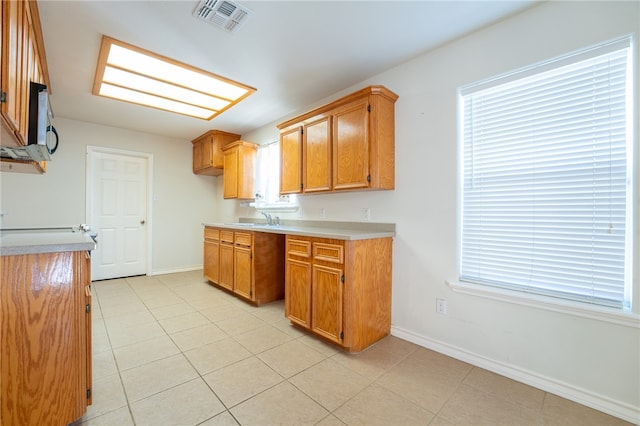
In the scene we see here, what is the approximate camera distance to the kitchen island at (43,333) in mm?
1179

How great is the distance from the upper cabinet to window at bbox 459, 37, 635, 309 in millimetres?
622

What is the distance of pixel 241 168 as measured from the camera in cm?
425

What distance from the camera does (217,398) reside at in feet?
5.35

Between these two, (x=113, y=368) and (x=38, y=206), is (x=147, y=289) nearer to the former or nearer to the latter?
(x=38, y=206)

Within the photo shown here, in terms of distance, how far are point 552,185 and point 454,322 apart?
1.20m

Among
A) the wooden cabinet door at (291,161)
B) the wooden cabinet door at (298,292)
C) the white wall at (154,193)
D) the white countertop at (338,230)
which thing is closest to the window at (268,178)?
the white countertop at (338,230)

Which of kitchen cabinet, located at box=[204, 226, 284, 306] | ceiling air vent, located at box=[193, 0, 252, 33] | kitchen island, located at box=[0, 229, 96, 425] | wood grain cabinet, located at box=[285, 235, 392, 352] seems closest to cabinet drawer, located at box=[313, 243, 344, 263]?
wood grain cabinet, located at box=[285, 235, 392, 352]

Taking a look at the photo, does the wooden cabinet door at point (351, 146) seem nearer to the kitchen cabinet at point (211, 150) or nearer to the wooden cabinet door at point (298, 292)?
the wooden cabinet door at point (298, 292)

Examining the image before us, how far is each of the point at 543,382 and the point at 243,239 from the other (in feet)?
9.96

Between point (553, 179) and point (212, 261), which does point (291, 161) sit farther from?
point (553, 179)

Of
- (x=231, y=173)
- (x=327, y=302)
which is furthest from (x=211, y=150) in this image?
(x=327, y=302)

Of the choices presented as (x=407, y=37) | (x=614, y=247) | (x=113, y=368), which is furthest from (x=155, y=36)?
(x=614, y=247)

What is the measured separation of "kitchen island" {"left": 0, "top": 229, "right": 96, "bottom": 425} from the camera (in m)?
1.18

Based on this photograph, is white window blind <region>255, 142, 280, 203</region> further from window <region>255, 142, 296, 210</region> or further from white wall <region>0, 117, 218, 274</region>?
white wall <region>0, 117, 218, 274</region>
